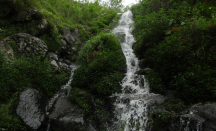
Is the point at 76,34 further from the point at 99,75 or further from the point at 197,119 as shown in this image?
the point at 197,119

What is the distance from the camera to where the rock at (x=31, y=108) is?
632cm

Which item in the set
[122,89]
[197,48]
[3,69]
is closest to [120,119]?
[122,89]

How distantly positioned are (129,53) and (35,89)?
9.14m

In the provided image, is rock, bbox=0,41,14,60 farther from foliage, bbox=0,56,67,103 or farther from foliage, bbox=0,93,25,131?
foliage, bbox=0,93,25,131

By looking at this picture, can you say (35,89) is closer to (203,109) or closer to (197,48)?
(203,109)

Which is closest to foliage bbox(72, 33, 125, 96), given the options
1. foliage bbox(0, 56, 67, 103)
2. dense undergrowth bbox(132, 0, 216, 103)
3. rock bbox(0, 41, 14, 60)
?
foliage bbox(0, 56, 67, 103)

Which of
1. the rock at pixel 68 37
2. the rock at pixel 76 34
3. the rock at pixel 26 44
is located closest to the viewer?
the rock at pixel 26 44

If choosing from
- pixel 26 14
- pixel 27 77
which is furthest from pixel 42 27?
pixel 27 77

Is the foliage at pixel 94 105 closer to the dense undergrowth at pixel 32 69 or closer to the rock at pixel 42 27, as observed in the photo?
the dense undergrowth at pixel 32 69

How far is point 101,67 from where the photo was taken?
9.12 metres

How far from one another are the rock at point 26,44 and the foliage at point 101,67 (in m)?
3.17

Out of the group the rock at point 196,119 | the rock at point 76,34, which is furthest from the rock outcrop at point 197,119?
the rock at point 76,34

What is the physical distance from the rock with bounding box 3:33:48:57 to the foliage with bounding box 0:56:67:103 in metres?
0.59

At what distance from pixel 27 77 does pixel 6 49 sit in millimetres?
2325
